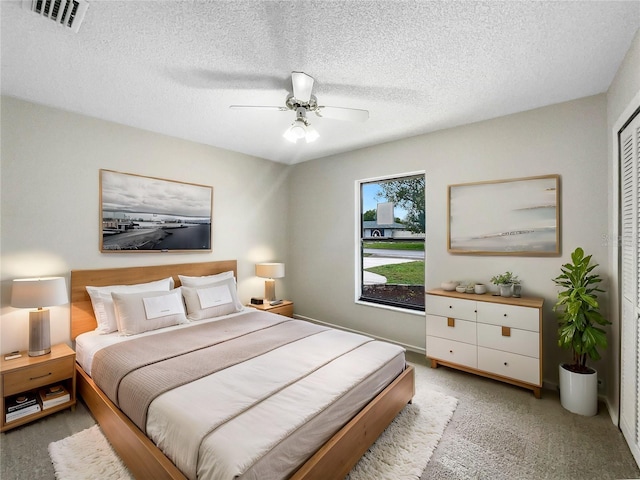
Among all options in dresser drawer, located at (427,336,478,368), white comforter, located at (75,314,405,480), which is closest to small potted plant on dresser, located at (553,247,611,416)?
dresser drawer, located at (427,336,478,368)

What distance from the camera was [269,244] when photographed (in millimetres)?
4840

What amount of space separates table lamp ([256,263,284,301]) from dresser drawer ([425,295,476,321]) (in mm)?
2105

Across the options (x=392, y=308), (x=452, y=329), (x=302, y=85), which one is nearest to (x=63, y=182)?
(x=302, y=85)

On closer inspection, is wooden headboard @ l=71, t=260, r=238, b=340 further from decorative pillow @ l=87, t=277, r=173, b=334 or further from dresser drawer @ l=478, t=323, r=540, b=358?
dresser drawer @ l=478, t=323, r=540, b=358

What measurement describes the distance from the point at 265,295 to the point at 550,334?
3.43 metres

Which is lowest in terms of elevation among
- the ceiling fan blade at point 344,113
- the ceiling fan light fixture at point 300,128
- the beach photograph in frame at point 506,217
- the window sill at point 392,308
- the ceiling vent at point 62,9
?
the window sill at point 392,308

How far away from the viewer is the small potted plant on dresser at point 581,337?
2.33m

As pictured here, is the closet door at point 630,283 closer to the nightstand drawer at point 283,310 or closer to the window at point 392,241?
the window at point 392,241

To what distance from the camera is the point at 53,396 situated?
2.45 m

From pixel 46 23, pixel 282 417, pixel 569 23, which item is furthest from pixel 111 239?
pixel 569 23

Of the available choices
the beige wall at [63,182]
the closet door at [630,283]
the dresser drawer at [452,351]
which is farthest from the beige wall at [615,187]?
the beige wall at [63,182]

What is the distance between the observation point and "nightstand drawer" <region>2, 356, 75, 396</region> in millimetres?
2254

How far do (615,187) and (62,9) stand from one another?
390cm

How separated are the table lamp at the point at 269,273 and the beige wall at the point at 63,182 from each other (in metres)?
0.66
